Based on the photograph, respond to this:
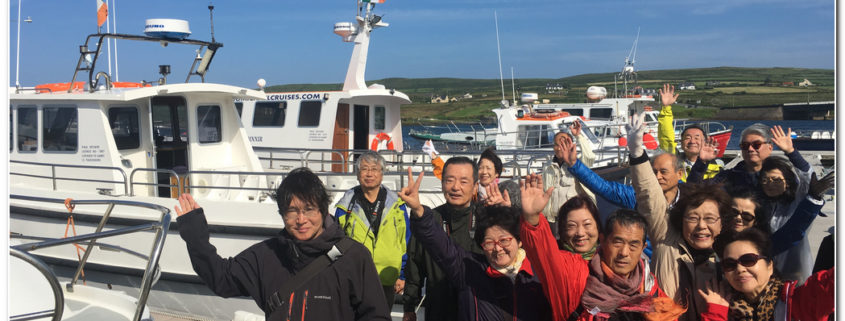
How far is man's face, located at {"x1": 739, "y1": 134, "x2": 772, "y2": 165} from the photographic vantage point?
13.1 ft

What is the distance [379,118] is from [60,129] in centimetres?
506

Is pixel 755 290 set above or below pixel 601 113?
below

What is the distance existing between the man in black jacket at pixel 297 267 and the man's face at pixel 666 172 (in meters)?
1.82

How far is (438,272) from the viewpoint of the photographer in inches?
138

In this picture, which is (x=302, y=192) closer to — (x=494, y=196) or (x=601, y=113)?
(x=494, y=196)

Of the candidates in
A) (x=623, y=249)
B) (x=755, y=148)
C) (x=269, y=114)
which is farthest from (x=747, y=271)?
(x=269, y=114)

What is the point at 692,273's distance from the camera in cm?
295

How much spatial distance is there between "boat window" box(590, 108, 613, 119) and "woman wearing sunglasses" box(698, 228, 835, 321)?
18134 mm

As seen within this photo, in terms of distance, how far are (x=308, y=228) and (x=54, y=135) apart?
22.0 ft

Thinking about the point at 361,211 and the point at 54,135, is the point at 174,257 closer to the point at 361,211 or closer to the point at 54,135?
the point at 54,135

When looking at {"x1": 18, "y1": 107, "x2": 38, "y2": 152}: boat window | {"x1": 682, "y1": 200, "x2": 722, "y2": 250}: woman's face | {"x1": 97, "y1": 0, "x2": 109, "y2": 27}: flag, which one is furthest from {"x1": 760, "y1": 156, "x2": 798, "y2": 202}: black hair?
{"x1": 18, "y1": 107, "x2": 38, "y2": 152}: boat window

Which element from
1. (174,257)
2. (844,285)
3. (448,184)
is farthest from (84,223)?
(844,285)

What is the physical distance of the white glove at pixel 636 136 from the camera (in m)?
3.29

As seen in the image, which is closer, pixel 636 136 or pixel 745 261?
→ pixel 745 261
